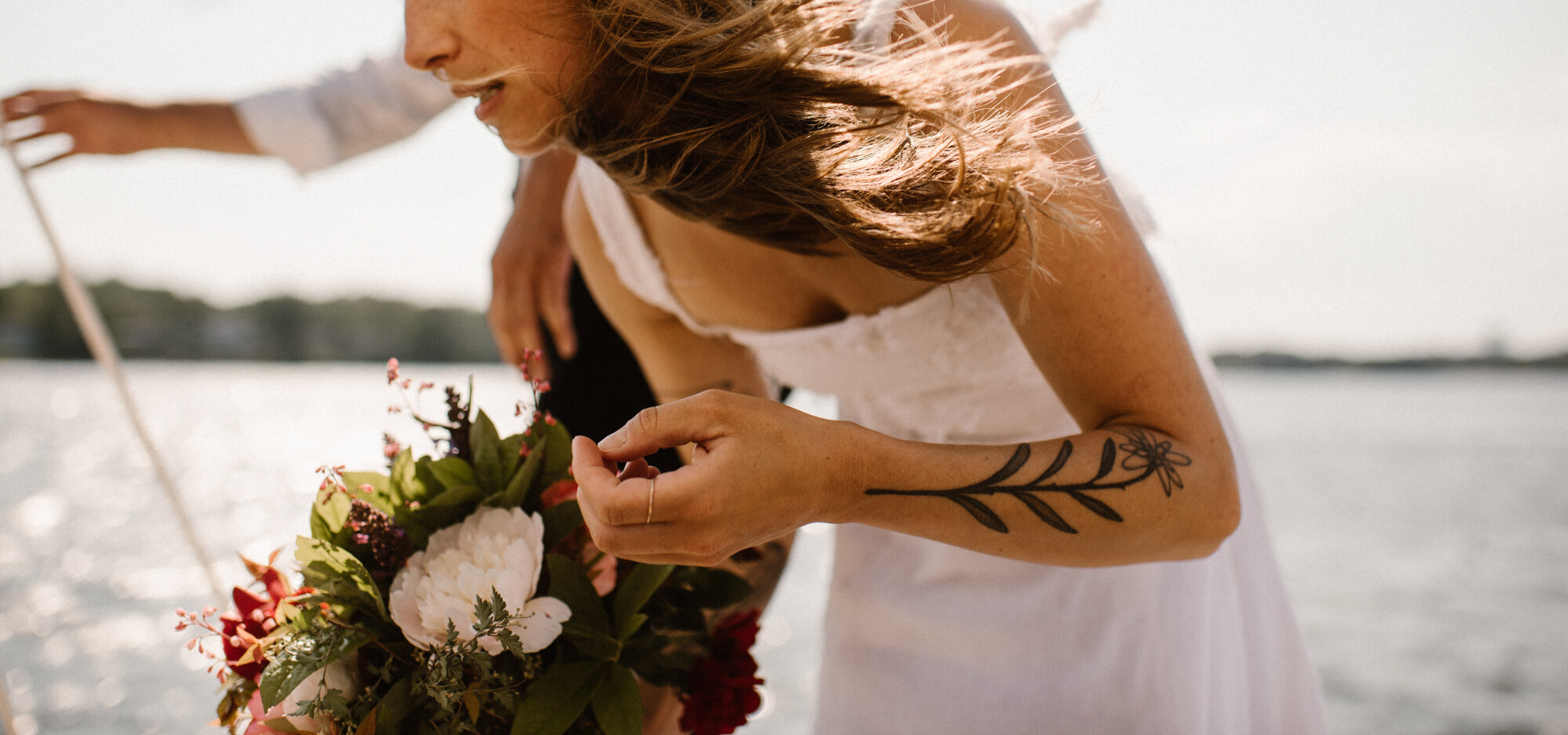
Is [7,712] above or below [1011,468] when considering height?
below

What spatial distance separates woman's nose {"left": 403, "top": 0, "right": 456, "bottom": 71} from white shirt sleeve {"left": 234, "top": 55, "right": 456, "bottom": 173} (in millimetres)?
937

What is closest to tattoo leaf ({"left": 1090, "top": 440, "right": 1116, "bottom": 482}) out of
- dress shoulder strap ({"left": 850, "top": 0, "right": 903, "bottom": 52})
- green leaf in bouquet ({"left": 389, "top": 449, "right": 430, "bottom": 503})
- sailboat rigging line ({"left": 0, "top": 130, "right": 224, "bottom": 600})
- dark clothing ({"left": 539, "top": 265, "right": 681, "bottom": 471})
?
dress shoulder strap ({"left": 850, "top": 0, "right": 903, "bottom": 52})

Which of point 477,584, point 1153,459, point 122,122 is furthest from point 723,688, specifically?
point 122,122

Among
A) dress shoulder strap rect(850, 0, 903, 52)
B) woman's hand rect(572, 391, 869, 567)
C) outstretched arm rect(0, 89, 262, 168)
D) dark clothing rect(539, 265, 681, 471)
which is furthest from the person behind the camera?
dark clothing rect(539, 265, 681, 471)

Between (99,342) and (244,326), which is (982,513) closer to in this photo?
(99,342)

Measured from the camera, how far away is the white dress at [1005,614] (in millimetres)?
1272

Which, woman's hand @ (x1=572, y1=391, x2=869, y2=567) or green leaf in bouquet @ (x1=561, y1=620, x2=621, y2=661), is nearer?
woman's hand @ (x1=572, y1=391, x2=869, y2=567)

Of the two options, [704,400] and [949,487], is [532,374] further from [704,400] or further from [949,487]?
[949,487]

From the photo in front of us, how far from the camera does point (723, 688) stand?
3.58ft

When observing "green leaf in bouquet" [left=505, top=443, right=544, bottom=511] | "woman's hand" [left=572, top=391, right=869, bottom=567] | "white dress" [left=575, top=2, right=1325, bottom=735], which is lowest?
"white dress" [left=575, top=2, right=1325, bottom=735]

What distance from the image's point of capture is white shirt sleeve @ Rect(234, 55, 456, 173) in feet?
6.45

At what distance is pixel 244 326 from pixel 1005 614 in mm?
46866

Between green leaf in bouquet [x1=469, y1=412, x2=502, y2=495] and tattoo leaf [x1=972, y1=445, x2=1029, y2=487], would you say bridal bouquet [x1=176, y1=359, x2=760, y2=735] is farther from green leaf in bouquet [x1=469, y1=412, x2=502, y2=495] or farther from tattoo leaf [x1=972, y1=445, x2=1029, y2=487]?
tattoo leaf [x1=972, y1=445, x2=1029, y2=487]

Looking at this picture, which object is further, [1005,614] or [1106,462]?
[1005,614]
